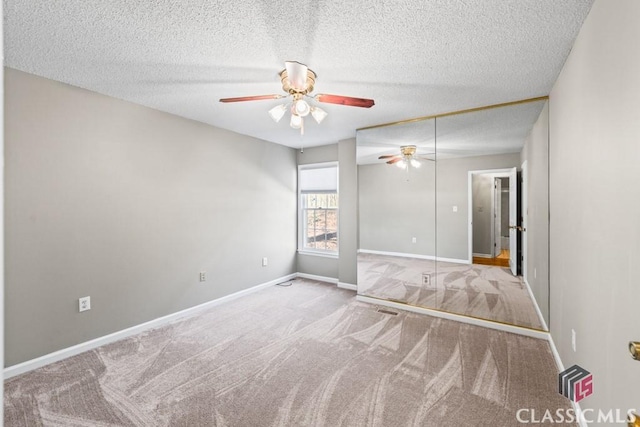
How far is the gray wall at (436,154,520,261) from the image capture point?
3.90 m

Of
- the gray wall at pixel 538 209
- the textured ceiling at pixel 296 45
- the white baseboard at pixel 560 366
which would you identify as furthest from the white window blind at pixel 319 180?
the white baseboard at pixel 560 366

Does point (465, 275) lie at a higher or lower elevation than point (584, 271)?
lower

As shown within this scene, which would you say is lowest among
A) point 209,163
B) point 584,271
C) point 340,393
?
point 340,393

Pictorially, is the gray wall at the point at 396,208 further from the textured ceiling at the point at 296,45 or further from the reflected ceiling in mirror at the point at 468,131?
the textured ceiling at the point at 296,45

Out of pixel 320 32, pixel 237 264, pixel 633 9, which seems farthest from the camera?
pixel 237 264

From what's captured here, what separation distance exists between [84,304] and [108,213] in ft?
2.91

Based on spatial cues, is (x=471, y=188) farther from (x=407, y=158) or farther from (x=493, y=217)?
(x=407, y=158)

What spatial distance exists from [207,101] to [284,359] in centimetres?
267

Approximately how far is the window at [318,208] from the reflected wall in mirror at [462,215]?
0.95 metres

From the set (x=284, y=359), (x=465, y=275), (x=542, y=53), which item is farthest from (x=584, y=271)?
(x=284, y=359)

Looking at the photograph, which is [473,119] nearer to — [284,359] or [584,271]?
[584,271]

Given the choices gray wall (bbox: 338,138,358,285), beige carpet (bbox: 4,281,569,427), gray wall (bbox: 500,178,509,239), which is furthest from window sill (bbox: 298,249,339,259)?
gray wall (bbox: 500,178,509,239)

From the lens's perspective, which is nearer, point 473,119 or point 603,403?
point 603,403

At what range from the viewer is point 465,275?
13.0 ft
